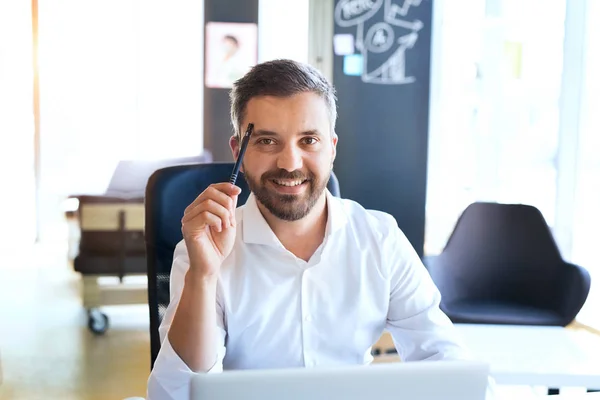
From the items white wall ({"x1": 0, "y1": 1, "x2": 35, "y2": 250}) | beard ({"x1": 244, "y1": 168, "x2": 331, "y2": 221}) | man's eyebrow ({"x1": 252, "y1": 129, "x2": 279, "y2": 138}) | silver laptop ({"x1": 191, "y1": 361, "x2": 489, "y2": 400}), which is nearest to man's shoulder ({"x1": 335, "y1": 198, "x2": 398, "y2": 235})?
beard ({"x1": 244, "y1": 168, "x2": 331, "y2": 221})

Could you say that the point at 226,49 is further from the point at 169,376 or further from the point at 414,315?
the point at 169,376

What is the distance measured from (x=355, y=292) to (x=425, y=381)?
698 mm

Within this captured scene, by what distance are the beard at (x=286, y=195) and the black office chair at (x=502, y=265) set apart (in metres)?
1.76

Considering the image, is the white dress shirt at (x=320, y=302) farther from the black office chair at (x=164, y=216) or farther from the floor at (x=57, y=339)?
the floor at (x=57, y=339)

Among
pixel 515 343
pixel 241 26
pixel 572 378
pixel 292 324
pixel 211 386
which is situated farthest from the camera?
pixel 241 26

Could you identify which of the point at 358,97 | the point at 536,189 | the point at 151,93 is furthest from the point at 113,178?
the point at 536,189

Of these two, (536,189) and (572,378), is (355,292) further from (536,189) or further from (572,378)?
(536,189)

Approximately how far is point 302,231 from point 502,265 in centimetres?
205

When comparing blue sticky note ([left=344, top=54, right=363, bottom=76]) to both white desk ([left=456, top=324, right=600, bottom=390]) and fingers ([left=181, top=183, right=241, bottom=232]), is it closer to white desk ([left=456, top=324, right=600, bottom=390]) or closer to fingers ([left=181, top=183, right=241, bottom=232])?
white desk ([left=456, top=324, right=600, bottom=390])

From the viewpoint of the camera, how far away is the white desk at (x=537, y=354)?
5.31 feet

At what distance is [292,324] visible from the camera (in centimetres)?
143

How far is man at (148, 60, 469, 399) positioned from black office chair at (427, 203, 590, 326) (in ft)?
5.25

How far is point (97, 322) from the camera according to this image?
3.21 metres

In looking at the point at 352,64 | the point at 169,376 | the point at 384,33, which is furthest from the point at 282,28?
the point at 169,376
